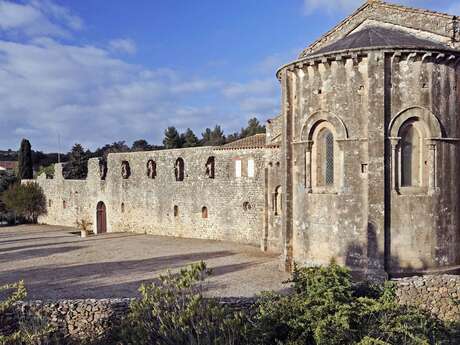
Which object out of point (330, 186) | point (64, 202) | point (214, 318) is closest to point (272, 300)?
point (214, 318)

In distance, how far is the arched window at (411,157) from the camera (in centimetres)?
1349

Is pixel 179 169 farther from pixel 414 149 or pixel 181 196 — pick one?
pixel 414 149

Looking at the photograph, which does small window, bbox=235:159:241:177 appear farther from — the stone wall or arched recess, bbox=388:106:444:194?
arched recess, bbox=388:106:444:194

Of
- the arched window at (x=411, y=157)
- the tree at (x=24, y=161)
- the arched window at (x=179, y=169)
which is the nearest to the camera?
the arched window at (x=411, y=157)

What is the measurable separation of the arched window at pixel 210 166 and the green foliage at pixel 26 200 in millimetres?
21004

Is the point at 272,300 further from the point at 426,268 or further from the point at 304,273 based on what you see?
the point at 426,268

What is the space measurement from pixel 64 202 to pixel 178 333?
31560mm

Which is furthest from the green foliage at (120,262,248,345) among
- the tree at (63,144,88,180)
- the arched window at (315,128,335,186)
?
the tree at (63,144,88,180)

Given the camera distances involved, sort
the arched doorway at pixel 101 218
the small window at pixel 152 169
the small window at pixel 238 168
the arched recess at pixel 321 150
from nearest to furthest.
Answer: the arched recess at pixel 321 150, the small window at pixel 238 168, the small window at pixel 152 169, the arched doorway at pixel 101 218

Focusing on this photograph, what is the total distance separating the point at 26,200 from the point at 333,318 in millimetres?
36127

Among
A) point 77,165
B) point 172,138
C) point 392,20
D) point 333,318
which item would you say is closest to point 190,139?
point 172,138

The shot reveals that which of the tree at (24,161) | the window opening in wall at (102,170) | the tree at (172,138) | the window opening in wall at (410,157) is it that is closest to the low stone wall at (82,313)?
the window opening in wall at (410,157)

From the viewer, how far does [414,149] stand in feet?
44.4

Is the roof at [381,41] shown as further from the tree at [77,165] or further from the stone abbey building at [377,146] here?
the tree at [77,165]
